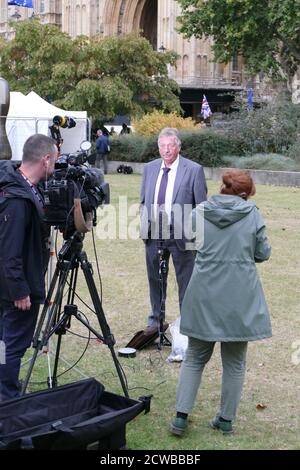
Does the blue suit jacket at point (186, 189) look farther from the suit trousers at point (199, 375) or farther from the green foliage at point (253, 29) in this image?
the green foliage at point (253, 29)

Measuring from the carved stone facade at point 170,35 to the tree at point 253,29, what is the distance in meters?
7.69

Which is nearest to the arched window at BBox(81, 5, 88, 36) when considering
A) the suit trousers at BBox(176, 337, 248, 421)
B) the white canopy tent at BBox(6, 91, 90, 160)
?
the white canopy tent at BBox(6, 91, 90, 160)

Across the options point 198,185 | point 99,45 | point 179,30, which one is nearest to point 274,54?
point 179,30

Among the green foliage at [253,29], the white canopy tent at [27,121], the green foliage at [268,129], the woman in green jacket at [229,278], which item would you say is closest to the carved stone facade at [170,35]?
the green foliage at [253,29]

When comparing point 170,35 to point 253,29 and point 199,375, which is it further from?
point 199,375

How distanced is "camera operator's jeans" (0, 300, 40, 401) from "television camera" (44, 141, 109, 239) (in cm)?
62

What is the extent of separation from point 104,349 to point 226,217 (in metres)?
2.79

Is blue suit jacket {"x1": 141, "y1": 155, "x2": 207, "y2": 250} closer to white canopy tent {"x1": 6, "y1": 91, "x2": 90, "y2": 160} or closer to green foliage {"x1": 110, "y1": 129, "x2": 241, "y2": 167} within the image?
white canopy tent {"x1": 6, "y1": 91, "x2": 90, "y2": 160}

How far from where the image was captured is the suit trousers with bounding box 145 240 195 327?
7.09m

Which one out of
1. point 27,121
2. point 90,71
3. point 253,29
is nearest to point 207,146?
point 253,29

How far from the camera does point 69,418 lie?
491 centimetres

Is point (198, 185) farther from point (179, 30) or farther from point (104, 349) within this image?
point (179, 30)

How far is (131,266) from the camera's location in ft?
37.5

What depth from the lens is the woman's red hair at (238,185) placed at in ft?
16.7
